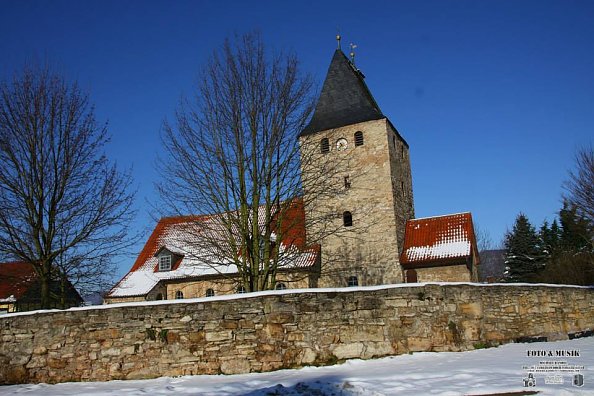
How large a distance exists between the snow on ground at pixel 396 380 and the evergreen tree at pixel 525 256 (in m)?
23.5

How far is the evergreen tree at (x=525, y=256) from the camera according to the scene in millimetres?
32344

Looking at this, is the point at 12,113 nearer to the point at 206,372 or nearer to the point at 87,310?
the point at 87,310

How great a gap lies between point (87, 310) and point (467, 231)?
17082 mm

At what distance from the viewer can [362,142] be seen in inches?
938

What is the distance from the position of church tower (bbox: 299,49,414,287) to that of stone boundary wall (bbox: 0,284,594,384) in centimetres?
1075

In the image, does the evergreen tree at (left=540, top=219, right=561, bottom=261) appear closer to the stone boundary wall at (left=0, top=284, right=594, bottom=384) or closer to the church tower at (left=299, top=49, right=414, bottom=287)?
the church tower at (left=299, top=49, right=414, bottom=287)

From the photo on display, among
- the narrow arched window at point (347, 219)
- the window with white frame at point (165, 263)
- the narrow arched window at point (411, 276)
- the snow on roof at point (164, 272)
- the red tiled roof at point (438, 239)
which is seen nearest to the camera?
the snow on roof at point (164, 272)

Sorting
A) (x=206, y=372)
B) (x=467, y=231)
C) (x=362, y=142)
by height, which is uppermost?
(x=362, y=142)

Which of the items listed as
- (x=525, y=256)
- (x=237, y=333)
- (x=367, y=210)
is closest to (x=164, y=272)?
(x=367, y=210)

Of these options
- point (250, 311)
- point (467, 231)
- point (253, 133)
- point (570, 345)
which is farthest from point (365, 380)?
point (467, 231)

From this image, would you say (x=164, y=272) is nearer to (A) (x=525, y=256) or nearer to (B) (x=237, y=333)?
(B) (x=237, y=333)

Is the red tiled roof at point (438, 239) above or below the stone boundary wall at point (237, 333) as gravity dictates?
above

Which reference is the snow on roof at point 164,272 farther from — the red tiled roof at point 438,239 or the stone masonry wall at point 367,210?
the red tiled roof at point 438,239

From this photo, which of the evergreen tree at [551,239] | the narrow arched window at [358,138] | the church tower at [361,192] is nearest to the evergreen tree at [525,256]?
the evergreen tree at [551,239]
